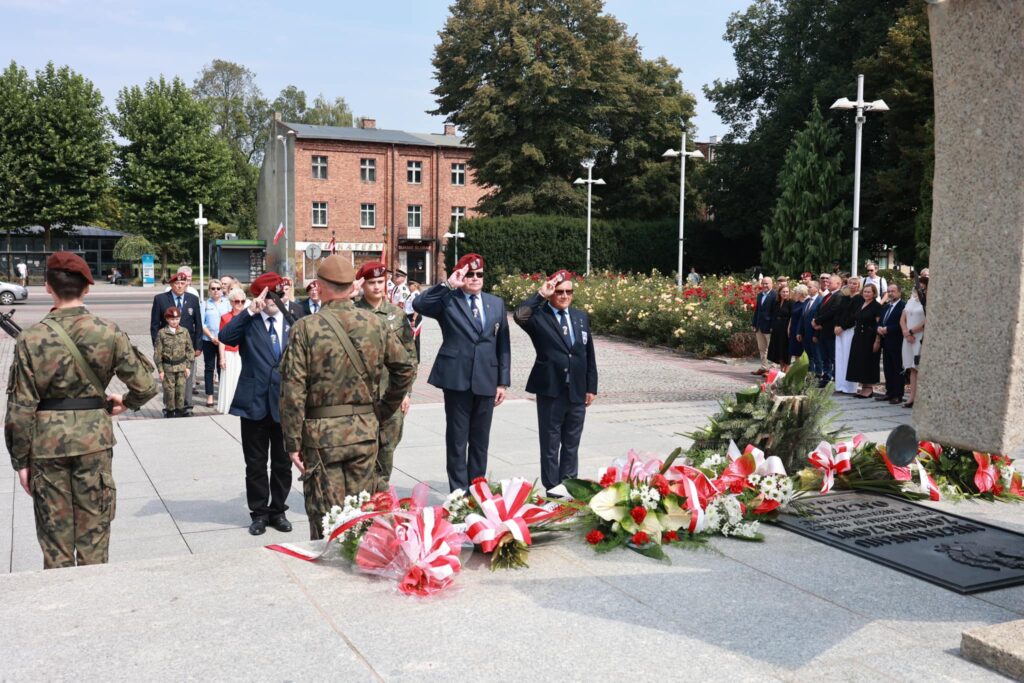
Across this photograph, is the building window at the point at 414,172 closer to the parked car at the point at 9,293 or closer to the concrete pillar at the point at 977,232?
the parked car at the point at 9,293

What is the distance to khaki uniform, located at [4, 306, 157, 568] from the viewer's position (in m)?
4.47

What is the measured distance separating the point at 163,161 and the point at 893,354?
52.7 m

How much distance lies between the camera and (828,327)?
14867mm

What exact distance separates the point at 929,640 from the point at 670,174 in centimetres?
4455

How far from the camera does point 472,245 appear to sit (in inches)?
1601

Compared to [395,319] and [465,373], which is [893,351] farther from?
[395,319]

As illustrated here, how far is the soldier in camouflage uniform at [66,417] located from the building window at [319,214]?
52963mm

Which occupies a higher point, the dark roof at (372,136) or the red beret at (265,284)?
the dark roof at (372,136)

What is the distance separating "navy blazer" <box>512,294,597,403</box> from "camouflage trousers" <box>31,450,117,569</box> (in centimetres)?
333

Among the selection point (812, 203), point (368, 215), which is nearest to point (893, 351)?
point (812, 203)

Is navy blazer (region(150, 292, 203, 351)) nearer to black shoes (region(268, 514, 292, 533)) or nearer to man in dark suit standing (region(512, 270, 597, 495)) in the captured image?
black shoes (region(268, 514, 292, 533))

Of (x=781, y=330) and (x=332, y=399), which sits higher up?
(x=332, y=399)

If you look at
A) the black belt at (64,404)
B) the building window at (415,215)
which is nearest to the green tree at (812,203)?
the building window at (415,215)

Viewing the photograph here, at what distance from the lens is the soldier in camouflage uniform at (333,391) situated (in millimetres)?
4816
